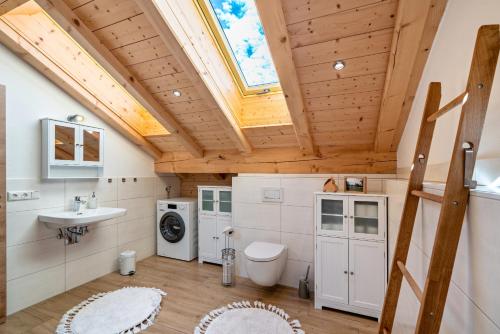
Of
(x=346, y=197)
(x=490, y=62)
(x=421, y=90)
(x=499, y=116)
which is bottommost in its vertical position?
(x=346, y=197)

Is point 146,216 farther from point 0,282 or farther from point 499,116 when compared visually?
point 499,116

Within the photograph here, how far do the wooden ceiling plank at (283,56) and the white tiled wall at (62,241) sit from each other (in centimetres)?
265

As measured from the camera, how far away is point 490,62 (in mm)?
776

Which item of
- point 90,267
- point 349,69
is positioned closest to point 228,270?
point 90,267

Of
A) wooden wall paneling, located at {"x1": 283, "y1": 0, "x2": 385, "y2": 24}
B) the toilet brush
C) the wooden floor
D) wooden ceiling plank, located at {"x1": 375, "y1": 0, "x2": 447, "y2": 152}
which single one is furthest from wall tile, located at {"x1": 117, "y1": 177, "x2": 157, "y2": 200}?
wooden ceiling plank, located at {"x1": 375, "y1": 0, "x2": 447, "y2": 152}

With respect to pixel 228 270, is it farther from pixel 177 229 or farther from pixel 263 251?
pixel 177 229

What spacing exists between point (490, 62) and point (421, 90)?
4.05ft

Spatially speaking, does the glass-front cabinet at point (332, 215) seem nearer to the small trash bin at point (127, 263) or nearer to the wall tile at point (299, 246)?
the wall tile at point (299, 246)

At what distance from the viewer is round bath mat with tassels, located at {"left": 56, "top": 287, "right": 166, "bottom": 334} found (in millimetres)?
2094

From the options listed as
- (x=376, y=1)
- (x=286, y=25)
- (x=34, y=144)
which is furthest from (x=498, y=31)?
(x=34, y=144)

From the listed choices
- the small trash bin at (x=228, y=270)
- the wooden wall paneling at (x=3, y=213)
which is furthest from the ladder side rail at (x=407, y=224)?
the wooden wall paneling at (x=3, y=213)

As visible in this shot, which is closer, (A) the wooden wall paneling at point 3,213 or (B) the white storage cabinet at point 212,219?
(A) the wooden wall paneling at point 3,213

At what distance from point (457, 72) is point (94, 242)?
3.89 metres

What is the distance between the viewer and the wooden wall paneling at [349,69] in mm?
1817
